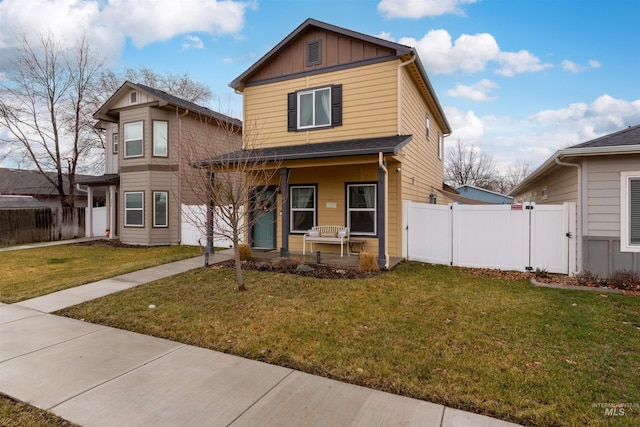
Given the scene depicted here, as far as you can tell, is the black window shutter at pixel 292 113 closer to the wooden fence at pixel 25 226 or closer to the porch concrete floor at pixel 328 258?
the porch concrete floor at pixel 328 258

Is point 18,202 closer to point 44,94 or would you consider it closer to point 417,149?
point 44,94

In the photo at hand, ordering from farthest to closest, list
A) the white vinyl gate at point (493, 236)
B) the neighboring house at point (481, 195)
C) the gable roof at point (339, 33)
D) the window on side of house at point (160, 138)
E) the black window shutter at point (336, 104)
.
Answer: the neighboring house at point (481, 195) < the window on side of house at point (160, 138) < the black window shutter at point (336, 104) < the gable roof at point (339, 33) < the white vinyl gate at point (493, 236)

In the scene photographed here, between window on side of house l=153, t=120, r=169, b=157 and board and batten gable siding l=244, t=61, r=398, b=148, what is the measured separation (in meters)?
5.01

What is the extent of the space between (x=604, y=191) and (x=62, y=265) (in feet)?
46.8

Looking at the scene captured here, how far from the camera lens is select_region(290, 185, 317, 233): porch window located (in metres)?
10.7

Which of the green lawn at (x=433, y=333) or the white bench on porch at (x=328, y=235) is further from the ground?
the white bench on porch at (x=328, y=235)

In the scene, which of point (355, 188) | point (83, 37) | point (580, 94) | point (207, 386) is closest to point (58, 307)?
point (207, 386)

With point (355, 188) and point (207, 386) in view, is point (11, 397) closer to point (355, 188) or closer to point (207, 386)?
point (207, 386)

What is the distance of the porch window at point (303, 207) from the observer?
420 inches

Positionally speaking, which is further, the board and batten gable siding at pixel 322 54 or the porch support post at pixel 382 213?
the board and batten gable siding at pixel 322 54

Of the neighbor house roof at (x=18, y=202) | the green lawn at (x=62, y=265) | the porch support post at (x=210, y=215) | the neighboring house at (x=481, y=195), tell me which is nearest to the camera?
the porch support post at (x=210, y=215)

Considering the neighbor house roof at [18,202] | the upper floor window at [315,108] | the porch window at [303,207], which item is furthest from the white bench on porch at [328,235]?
the neighbor house roof at [18,202]

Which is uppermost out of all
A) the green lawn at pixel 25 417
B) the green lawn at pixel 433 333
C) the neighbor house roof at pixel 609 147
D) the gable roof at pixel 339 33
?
the gable roof at pixel 339 33

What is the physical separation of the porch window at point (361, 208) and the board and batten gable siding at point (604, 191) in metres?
4.98
